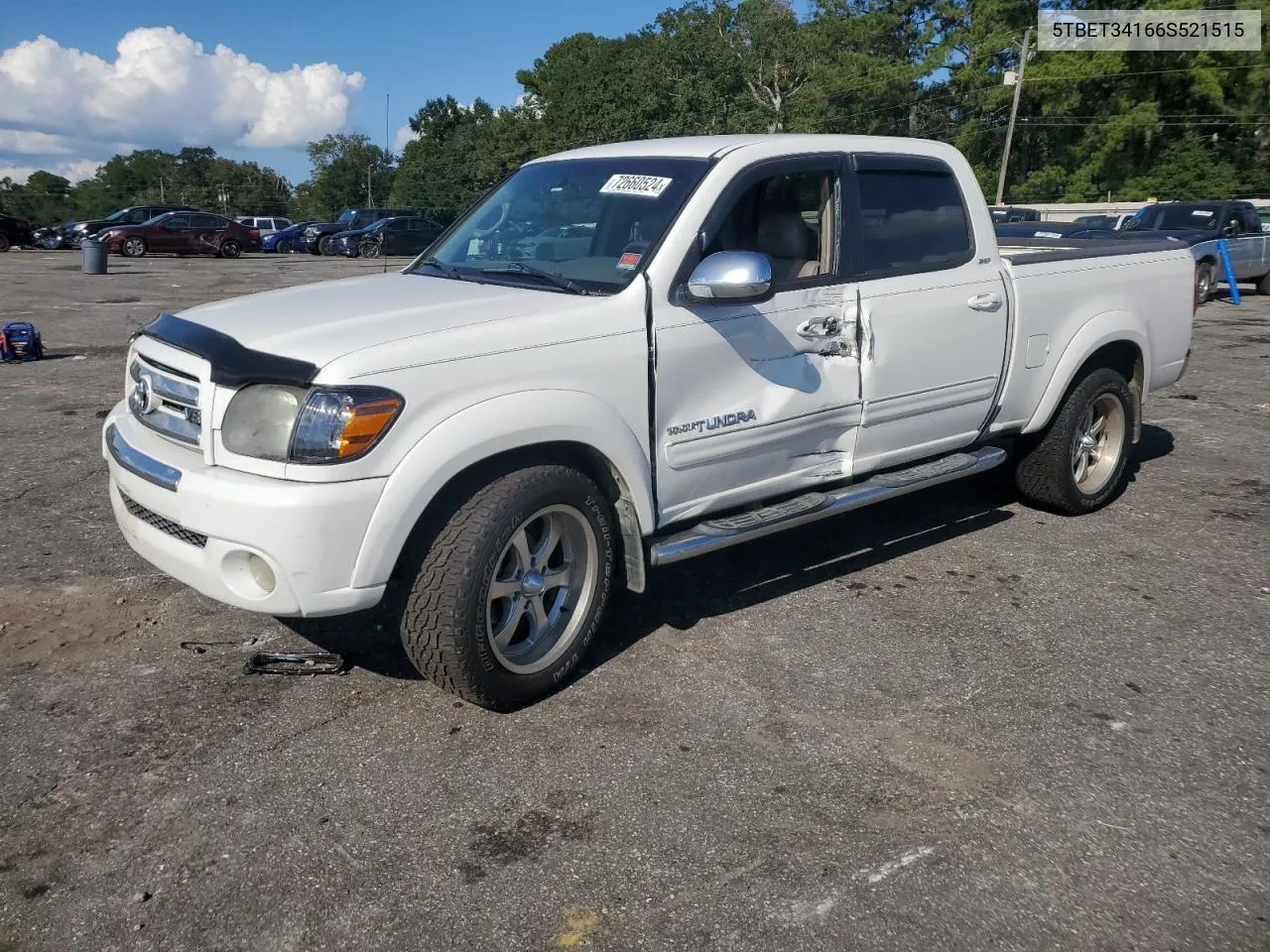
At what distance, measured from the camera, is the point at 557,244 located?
4.38 m

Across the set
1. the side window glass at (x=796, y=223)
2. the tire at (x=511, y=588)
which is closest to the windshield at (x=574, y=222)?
the side window glass at (x=796, y=223)

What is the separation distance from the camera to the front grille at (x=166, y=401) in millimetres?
3502

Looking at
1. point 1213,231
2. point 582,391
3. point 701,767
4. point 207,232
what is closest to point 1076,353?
point 582,391

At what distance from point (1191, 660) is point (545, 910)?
9.24ft

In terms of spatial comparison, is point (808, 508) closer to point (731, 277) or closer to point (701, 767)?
point (731, 277)

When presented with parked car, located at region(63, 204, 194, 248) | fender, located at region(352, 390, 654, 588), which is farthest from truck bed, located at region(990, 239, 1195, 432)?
parked car, located at region(63, 204, 194, 248)

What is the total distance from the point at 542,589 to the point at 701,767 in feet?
2.73

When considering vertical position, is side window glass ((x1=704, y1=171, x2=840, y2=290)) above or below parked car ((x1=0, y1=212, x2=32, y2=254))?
below

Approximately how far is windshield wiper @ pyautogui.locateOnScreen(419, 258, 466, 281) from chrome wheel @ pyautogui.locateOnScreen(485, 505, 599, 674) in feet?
4.01

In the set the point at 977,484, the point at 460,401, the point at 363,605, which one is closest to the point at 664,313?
the point at 460,401

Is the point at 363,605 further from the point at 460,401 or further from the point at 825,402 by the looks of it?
the point at 825,402

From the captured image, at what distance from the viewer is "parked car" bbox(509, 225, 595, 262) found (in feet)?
14.1

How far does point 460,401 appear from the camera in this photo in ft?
11.2

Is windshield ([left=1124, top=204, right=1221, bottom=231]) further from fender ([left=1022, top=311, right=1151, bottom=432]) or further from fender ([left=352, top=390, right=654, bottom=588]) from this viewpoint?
fender ([left=352, top=390, right=654, bottom=588])
